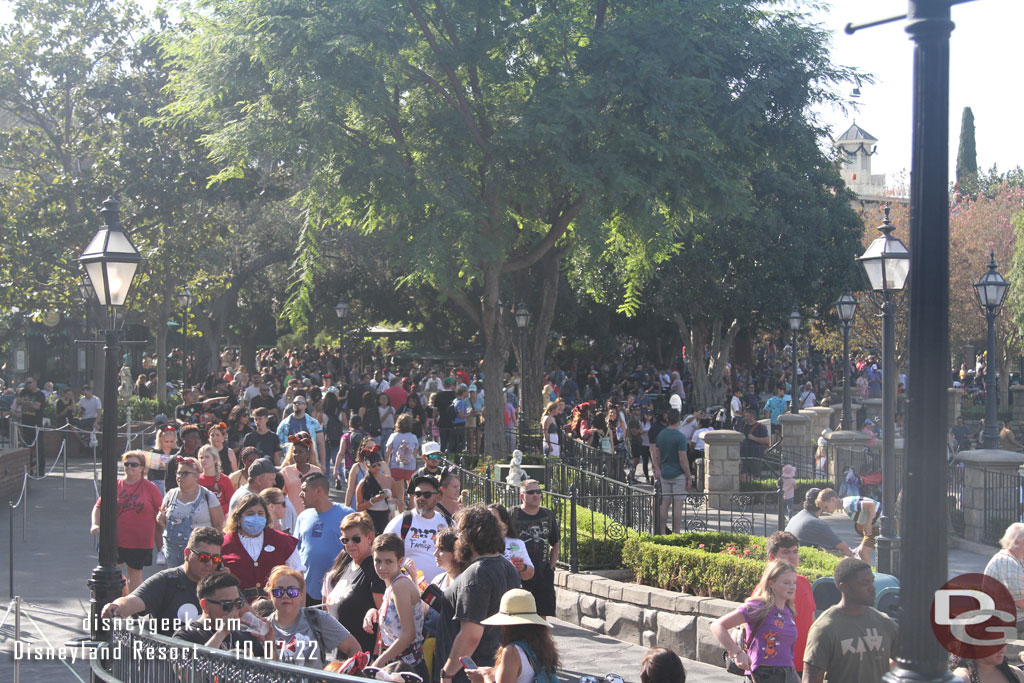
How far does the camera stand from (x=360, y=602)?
6672 millimetres

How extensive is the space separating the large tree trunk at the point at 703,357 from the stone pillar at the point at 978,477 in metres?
20.4

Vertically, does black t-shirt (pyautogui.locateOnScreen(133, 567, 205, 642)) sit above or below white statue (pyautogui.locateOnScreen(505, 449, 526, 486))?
below

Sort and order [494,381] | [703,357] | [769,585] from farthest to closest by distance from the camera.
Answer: [703,357], [494,381], [769,585]

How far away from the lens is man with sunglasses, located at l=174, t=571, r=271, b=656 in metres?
5.71

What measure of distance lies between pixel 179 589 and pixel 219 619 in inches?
29.1

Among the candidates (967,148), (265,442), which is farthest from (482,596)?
(967,148)

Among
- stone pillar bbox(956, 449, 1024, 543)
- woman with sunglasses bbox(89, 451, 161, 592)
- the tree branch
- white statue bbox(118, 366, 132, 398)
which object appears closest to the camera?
woman with sunglasses bbox(89, 451, 161, 592)

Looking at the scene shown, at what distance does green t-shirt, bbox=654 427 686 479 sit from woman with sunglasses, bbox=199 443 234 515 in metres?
6.16

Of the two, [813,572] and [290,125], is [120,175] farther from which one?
[813,572]

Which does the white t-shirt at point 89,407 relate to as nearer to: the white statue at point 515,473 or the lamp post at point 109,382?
the white statue at point 515,473

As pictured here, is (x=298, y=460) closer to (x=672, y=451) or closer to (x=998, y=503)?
(x=672, y=451)

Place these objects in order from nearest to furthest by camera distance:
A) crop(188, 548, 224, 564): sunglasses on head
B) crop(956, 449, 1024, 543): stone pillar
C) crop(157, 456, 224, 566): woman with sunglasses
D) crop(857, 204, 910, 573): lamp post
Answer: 1. crop(188, 548, 224, 564): sunglasses on head
2. crop(157, 456, 224, 566): woman with sunglasses
3. crop(857, 204, 910, 573): lamp post
4. crop(956, 449, 1024, 543): stone pillar

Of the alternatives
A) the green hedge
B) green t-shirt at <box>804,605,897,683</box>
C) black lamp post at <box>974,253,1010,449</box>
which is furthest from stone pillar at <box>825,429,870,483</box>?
green t-shirt at <box>804,605,897,683</box>

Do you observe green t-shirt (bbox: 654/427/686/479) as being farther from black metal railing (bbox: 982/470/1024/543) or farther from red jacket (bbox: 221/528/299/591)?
red jacket (bbox: 221/528/299/591)
